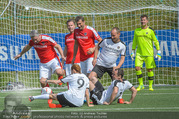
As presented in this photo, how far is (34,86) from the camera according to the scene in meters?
13.2

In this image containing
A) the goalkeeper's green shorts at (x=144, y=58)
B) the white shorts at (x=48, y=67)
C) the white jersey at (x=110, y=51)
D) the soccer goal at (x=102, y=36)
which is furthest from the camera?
the soccer goal at (x=102, y=36)

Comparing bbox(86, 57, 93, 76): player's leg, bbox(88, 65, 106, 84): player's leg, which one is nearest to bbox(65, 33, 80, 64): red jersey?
bbox(86, 57, 93, 76): player's leg

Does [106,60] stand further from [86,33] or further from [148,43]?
[148,43]

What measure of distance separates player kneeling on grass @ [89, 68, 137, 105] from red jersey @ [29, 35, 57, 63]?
1.79 m

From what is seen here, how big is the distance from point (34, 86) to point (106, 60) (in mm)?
5609

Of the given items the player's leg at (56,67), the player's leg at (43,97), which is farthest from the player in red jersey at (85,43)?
the player's leg at (43,97)

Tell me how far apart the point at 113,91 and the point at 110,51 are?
4.91 ft

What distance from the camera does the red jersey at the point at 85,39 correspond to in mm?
8781

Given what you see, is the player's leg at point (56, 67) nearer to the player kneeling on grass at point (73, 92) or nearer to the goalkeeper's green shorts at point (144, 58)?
the player kneeling on grass at point (73, 92)

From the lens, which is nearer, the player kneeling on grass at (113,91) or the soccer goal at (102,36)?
the player kneeling on grass at (113,91)

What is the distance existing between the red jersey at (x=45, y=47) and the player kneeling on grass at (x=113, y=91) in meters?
1.79

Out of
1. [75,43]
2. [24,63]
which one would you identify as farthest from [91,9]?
[75,43]

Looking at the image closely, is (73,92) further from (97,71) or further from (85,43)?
(85,43)

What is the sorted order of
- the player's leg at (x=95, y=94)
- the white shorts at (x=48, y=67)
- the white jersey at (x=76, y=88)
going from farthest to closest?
the white shorts at (x=48, y=67)
the player's leg at (x=95, y=94)
the white jersey at (x=76, y=88)
